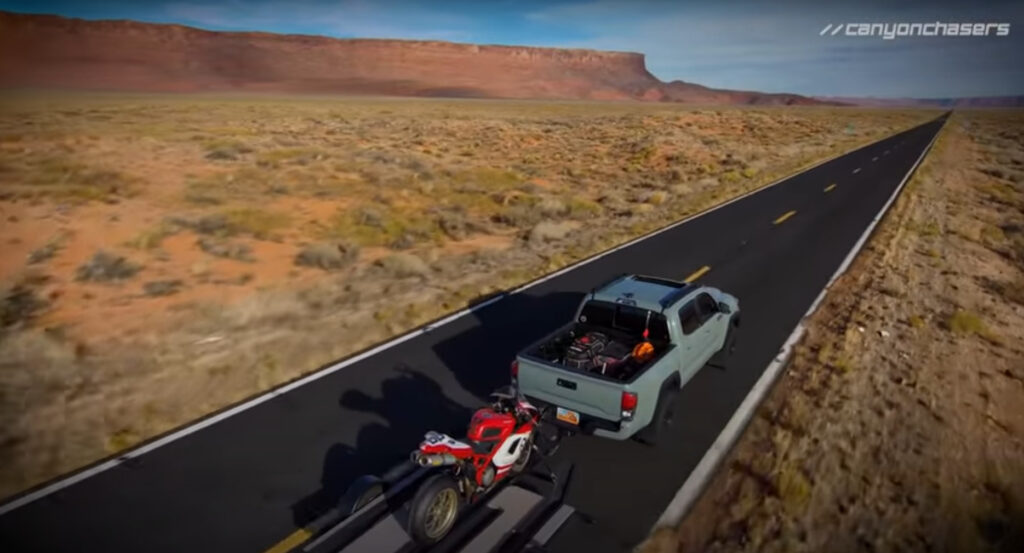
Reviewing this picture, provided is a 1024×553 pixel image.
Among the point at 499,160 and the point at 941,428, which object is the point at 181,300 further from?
the point at 499,160

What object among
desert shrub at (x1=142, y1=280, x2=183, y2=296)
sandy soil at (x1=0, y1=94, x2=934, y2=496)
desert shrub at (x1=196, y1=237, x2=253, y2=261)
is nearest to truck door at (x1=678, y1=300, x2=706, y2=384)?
sandy soil at (x1=0, y1=94, x2=934, y2=496)

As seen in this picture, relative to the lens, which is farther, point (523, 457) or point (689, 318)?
point (689, 318)

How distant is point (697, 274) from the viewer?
51.5 ft

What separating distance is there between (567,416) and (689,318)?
2573 millimetres

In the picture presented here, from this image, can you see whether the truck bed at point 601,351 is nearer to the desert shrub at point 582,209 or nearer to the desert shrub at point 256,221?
the desert shrub at point 256,221

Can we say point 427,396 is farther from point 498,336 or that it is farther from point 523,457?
point 498,336

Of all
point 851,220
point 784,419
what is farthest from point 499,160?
point 784,419

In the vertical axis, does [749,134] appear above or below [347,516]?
above

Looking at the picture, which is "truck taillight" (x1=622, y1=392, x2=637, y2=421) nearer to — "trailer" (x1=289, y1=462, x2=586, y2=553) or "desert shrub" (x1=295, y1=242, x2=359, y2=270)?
"trailer" (x1=289, y1=462, x2=586, y2=553)

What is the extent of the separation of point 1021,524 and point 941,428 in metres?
2.08

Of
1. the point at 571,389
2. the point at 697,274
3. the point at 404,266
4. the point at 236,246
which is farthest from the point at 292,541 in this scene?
the point at 236,246

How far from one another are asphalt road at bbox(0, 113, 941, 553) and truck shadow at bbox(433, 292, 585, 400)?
0.04 metres

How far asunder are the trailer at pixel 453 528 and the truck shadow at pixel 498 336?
2.57m

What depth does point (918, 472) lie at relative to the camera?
7.23m
